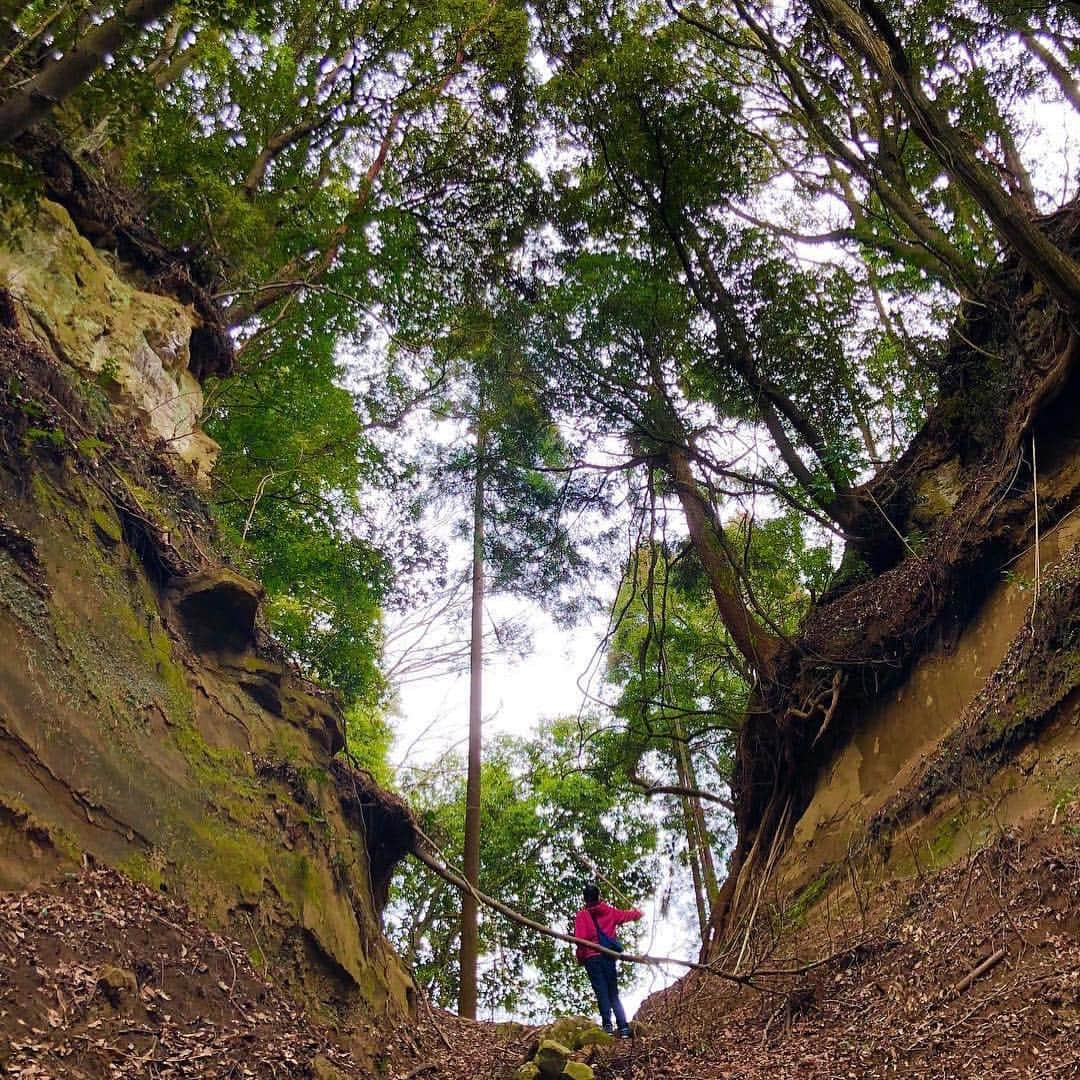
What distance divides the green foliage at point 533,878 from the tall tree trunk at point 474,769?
2.97 meters

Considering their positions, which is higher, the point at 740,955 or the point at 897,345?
the point at 897,345

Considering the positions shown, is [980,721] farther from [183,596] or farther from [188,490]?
[188,490]

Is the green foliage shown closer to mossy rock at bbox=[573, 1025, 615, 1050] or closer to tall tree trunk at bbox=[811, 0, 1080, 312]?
mossy rock at bbox=[573, 1025, 615, 1050]

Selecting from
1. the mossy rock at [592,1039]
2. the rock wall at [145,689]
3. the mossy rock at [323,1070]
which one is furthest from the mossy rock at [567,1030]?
the mossy rock at [323,1070]

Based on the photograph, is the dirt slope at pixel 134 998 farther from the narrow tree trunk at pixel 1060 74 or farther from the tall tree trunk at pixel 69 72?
the narrow tree trunk at pixel 1060 74

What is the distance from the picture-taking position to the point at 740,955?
264 inches

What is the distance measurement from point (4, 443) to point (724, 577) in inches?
297

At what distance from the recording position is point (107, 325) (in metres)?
8.04

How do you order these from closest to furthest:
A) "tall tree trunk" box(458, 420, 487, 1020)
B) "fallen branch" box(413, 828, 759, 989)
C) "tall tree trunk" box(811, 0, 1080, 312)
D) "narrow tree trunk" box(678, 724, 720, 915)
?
"fallen branch" box(413, 828, 759, 989) < "tall tree trunk" box(811, 0, 1080, 312) < "tall tree trunk" box(458, 420, 487, 1020) < "narrow tree trunk" box(678, 724, 720, 915)

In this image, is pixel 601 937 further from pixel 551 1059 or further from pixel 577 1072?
pixel 577 1072

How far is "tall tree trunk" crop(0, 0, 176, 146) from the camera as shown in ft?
11.7

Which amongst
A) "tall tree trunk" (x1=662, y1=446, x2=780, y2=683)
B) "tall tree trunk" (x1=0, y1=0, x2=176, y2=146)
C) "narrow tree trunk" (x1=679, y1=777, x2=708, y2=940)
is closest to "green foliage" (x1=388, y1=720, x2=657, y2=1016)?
"narrow tree trunk" (x1=679, y1=777, x2=708, y2=940)

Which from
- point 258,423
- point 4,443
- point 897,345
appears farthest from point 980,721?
point 258,423

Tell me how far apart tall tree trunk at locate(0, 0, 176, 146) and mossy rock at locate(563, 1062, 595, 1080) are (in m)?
6.69
